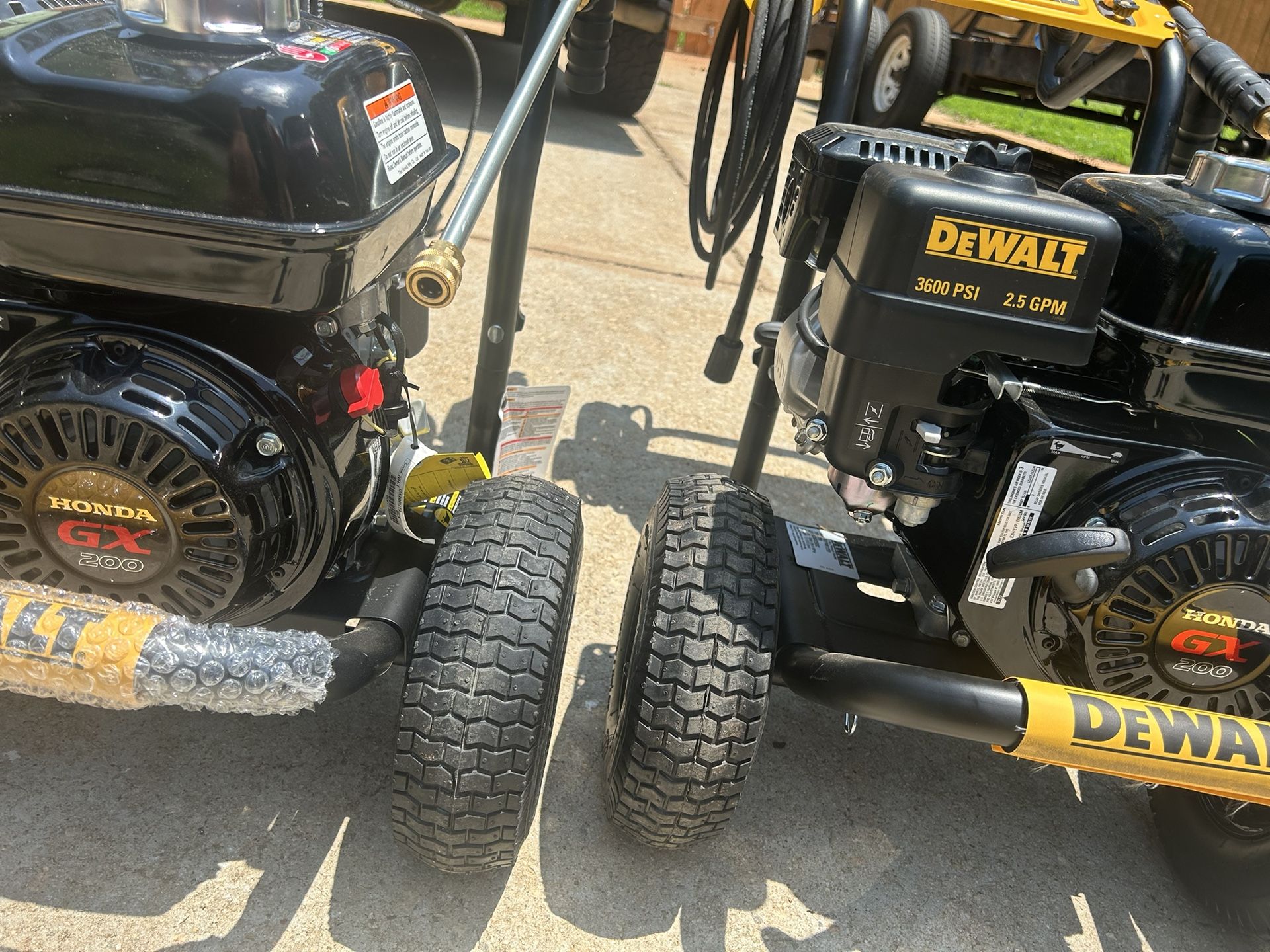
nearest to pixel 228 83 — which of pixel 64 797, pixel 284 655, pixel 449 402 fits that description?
pixel 284 655

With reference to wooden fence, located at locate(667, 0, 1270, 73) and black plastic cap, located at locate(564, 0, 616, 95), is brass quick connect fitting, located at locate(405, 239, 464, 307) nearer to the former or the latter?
black plastic cap, located at locate(564, 0, 616, 95)

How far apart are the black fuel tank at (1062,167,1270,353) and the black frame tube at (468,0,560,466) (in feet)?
3.95

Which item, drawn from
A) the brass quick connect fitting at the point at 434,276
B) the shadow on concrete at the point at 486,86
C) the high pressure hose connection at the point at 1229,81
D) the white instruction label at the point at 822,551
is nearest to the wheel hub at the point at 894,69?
the shadow on concrete at the point at 486,86

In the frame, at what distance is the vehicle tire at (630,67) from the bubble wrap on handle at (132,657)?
550 centimetres

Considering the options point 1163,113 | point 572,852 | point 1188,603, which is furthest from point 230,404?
point 1163,113

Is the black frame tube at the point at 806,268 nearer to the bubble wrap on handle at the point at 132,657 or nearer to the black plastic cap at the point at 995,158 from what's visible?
the black plastic cap at the point at 995,158

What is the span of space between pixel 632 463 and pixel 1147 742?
1.77 metres

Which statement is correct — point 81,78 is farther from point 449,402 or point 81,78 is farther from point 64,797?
point 449,402

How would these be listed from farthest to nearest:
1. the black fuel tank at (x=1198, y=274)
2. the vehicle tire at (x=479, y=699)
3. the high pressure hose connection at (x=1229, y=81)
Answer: the high pressure hose connection at (x=1229, y=81) → the vehicle tire at (x=479, y=699) → the black fuel tank at (x=1198, y=274)

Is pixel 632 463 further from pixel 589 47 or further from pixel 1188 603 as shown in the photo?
pixel 1188 603

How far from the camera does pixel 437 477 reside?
5.81 ft

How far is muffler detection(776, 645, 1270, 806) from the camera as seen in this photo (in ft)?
4.11

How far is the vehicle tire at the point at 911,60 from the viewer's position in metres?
4.40

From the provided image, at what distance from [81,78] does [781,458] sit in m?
2.23
